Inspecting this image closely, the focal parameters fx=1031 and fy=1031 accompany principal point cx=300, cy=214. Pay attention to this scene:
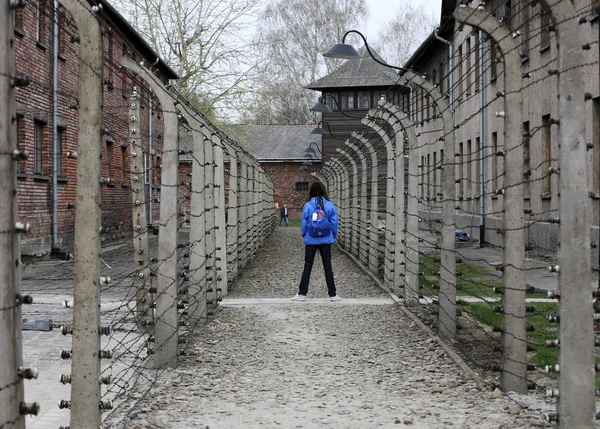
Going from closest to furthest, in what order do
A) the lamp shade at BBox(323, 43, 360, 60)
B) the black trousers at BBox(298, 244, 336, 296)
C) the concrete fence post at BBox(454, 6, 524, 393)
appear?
the concrete fence post at BBox(454, 6, 524, 393) → the black trousers at BBox(298, 244, 336, 296) → the lamp shade at BBox(323, 43, 360, 60)

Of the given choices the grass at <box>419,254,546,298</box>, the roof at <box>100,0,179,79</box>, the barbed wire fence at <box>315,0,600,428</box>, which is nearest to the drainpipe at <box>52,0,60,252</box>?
the roof at <box>100,0,179,79</box>

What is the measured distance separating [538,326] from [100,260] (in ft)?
20.2

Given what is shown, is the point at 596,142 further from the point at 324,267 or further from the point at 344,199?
the point at 344,199

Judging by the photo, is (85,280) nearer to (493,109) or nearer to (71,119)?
(71,119)

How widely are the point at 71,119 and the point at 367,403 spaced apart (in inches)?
748

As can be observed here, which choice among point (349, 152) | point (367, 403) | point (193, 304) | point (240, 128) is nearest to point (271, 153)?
point (240, 128)

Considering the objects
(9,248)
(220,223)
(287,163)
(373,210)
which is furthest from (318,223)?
(287,163)

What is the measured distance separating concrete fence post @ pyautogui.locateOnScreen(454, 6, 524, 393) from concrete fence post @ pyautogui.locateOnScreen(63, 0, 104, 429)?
9.35 feet

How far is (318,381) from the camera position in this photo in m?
7.94

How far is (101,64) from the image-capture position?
17.8 feet

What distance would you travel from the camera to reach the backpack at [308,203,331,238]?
48.8ft

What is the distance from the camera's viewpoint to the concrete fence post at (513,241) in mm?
7121

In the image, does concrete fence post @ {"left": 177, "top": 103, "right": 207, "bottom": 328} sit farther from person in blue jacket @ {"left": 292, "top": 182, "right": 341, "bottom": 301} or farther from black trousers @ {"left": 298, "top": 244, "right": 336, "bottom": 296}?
person in blue jacket @ {"left": 292, "top": 182, "right": 341, "bottom": 301}

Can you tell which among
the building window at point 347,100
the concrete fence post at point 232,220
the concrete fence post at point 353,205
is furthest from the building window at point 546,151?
the building window at point 347,100
